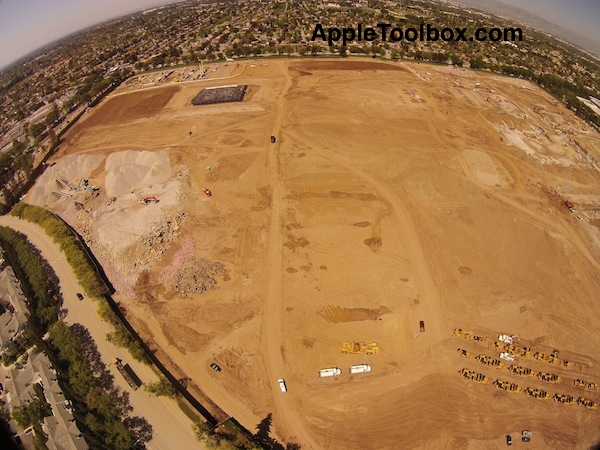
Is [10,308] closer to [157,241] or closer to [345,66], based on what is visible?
[157,241]

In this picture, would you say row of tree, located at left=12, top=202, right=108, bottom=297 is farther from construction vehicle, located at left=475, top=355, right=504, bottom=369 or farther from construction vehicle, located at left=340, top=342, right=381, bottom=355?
construction vehicle, located at left=475, top=355, right=504, bottom=369

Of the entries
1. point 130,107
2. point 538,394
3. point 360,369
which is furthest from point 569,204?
point 130,107

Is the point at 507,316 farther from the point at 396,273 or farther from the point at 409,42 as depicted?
the point at 409,42

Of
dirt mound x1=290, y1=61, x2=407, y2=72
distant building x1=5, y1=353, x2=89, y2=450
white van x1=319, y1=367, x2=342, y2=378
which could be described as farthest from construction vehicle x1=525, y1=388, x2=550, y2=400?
dirt mound x1=290, y1=61, x2=407, y2=72

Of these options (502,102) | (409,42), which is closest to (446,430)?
(502,102)

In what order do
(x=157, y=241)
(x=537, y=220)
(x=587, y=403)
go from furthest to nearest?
(x=537, y=220), (x=157, y=241), (x=587, y=403)

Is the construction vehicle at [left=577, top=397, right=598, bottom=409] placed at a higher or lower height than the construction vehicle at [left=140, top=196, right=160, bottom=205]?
lower

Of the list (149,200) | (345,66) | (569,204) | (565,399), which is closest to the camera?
(565,399)
